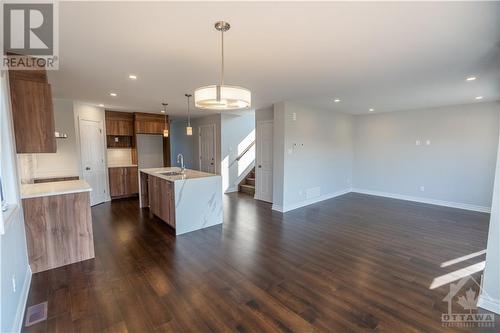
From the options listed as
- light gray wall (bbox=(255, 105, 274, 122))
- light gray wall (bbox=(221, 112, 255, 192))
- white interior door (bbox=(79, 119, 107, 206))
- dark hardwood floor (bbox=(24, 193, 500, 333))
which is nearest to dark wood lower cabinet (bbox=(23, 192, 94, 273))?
dark hardwood floor (bbox=(24, 193, 500, 333))

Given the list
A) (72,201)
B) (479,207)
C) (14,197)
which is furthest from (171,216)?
(479,207)

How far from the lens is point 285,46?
2.26 m

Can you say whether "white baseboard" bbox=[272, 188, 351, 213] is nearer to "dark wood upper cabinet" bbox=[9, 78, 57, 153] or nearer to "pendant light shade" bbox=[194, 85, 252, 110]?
"pendant light shade" bbox=[194, 85, 252, 110]

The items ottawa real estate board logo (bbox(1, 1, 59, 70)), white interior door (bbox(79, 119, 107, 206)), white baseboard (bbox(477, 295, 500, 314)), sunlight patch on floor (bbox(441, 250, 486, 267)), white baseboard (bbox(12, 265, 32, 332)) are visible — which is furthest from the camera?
white interior door (bbox(79, 119, 107, 206))

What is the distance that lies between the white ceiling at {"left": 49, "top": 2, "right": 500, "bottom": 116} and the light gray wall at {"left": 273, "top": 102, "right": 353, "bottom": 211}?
1375 millimetres

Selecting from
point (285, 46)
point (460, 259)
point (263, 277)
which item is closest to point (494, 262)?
point (460, 259)

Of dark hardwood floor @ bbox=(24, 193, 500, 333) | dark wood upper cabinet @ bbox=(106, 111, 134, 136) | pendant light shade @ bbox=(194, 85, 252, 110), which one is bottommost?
dark hardwood floor @ bbox=(24, 193, 500, 333)

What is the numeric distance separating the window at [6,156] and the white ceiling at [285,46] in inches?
27.1

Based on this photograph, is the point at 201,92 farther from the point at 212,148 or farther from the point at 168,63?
the point at 212,148

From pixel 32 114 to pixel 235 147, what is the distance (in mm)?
5260

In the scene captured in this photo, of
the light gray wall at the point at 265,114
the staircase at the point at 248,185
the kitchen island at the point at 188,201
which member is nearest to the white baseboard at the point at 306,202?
the kitchen island at the point at 188,201

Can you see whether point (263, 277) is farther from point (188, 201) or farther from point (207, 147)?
point (207, 147)

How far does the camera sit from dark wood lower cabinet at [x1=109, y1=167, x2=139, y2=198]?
6.23 meters

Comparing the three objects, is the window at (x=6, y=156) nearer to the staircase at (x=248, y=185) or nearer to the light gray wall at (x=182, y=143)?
the staircase at (x=248, y=185)
